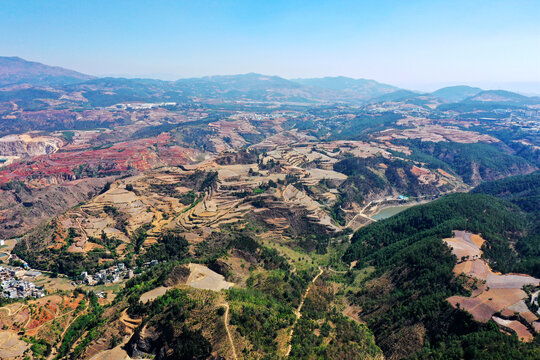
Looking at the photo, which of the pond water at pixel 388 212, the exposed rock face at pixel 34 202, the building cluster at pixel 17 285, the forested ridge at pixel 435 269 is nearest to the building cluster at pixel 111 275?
the building cluster at pixel 17 285

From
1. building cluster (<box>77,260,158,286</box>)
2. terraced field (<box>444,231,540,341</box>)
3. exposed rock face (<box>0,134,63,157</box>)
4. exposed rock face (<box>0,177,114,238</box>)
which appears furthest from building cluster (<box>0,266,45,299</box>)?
exposed rock face (<box>0,134,63,157</box>)

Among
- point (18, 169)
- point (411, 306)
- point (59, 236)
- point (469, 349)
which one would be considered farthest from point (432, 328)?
point (18, 169)

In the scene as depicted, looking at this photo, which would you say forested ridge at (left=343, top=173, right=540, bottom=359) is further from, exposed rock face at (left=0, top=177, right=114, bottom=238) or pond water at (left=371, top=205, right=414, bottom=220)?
exposed rock face at (left=0, top=177, right=114, bottom=238)

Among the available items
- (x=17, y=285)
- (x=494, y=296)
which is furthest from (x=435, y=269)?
(x=17, y=285)

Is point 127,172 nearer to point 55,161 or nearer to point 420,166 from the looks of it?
point 55,161

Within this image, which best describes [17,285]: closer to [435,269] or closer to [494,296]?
[435,269]

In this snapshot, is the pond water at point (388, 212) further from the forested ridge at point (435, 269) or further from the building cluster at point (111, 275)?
the building cluster at point (111, 275)

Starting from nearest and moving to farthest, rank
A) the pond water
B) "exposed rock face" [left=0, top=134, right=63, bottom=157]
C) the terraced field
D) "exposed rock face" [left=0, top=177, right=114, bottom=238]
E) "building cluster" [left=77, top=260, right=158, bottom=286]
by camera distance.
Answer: the terraced field, "building cluster" [left=77, top=260, right=158, bottom=286], "exposed rock face" [left=0, top=177, right=114, bottom=238], the pond water, "exposed rock face" [left=0, top=134, right=63, bottom=157]
